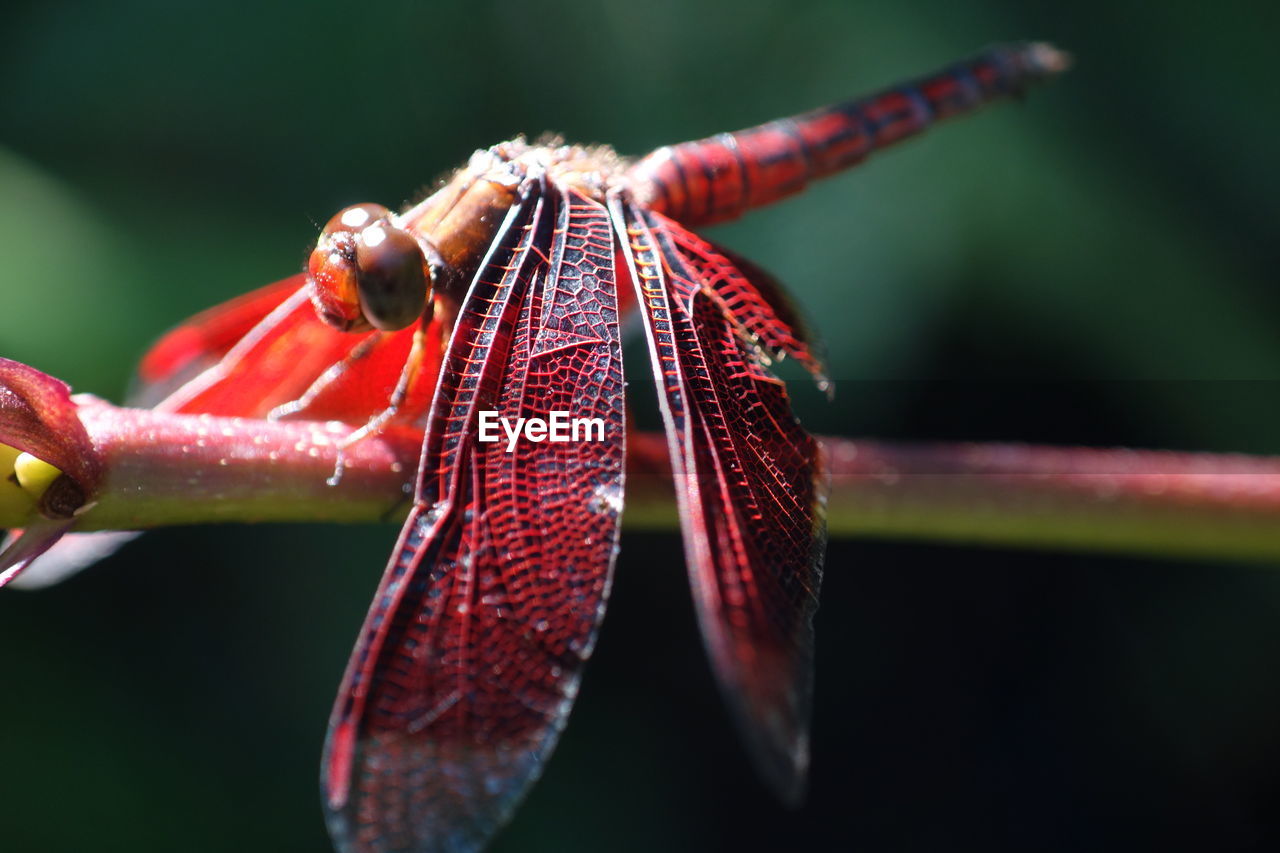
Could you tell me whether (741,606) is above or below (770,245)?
below

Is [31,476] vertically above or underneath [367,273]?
underneath

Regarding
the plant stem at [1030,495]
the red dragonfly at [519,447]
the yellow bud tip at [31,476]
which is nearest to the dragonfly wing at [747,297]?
the red dragonfly at [519,447]

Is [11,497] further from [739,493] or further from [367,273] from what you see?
[739,493]

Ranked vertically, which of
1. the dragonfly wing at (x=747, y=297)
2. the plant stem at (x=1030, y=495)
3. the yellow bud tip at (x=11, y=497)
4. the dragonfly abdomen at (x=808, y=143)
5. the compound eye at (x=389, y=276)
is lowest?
the plant stem at (x=1030, y=495)

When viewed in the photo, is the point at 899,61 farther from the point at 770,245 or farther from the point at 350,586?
the point at 350,586

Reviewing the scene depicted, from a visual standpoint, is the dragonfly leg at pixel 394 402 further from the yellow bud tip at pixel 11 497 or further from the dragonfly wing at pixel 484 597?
the yellow bud tip at pixel 11 497

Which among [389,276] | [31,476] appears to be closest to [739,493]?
[389,276]

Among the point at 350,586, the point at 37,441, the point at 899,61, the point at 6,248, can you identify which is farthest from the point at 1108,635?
the point at 6,248
